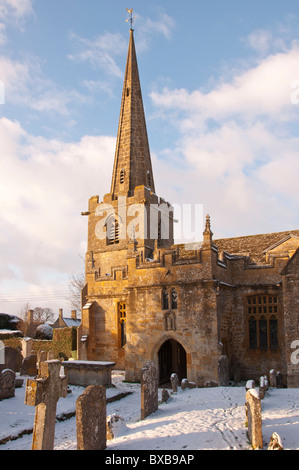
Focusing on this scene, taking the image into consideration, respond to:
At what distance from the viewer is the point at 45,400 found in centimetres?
969

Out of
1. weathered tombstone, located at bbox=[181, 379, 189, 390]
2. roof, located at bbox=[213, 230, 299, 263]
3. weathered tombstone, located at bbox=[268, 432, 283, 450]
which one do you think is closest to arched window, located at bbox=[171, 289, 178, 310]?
weathered tombstone, located at bbox=[181, 379, 189, 390]

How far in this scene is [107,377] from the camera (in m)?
17.1

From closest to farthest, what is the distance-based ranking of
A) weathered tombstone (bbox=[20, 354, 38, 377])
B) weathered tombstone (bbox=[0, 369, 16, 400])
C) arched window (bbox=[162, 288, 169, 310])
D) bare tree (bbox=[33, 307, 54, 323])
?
weathered tombstone (bbox=[0, 369, 16, 400]) < arched window (bbox=[162, 288, 169, 310]) < weathered tombstone (bbox=[20, 354, 38, 377]) < bare tree (bbox=[33, 307, 54, 323])

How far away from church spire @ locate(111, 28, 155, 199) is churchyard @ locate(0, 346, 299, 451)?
16.5 meters

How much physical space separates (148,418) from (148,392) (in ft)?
2.34

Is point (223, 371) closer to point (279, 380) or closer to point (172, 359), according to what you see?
point (279, 380)

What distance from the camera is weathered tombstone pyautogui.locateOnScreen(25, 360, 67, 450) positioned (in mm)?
8367

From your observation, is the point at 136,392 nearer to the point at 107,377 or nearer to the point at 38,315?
the point at 107,377

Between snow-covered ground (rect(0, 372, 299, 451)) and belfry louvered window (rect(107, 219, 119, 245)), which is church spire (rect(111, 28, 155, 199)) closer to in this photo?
belfry louvered window (rect(107, 219, 119, 245))

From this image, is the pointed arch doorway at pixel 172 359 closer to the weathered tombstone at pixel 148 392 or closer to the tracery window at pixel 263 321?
the tracery window at pixel 263 321

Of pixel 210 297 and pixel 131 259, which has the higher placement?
pixel 131 259

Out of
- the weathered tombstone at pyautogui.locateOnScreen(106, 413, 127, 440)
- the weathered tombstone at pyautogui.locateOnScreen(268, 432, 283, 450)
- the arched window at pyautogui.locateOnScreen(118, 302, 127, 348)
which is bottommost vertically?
the weathered tombstone at pyautogui.locateOnScreen(106, 413, 127, 440)
